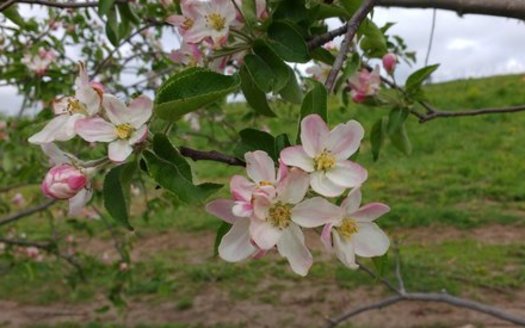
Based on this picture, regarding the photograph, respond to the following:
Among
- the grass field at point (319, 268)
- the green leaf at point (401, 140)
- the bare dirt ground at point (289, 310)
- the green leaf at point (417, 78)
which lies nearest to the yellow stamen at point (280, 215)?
the green leaf at point (417, 78)

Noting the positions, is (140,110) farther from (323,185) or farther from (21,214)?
(21,214)

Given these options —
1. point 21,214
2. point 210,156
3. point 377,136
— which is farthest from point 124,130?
point 21,214

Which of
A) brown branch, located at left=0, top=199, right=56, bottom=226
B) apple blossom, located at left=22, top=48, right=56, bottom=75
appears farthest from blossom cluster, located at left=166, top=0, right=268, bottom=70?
brown branch, located at left=0, top=199, right=56, bottom=226

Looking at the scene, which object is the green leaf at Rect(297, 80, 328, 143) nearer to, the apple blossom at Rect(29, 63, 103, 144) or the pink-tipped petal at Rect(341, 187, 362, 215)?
the pink-tipped petal at Rect(341, 187, 362, 215)

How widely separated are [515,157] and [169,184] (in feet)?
21.8

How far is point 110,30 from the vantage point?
166 centimetres

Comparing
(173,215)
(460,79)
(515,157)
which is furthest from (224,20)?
(460,79)

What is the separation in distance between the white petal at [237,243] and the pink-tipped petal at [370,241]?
0.14m

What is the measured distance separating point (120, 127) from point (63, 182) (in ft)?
0.32

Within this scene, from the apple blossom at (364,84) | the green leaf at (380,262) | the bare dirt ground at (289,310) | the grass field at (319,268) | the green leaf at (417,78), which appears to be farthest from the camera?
the grass field at (319,268)

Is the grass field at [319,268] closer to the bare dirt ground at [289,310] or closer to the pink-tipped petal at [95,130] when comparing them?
the bare dirt ground at [289,310]

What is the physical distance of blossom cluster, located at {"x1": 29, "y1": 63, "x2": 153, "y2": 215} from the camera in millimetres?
840

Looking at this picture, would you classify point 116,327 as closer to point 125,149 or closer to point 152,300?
point 152,300

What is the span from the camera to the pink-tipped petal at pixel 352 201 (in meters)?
0.82
